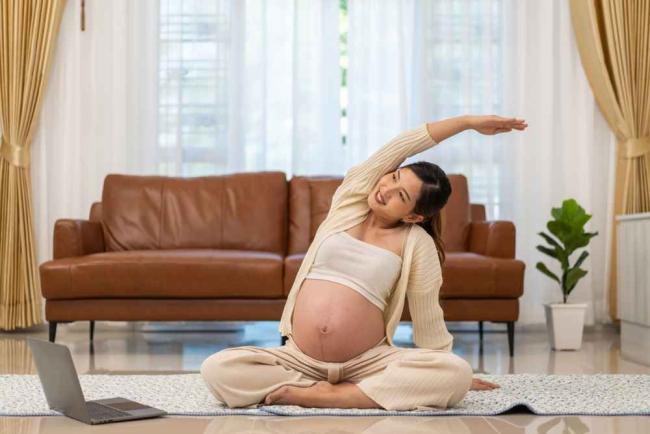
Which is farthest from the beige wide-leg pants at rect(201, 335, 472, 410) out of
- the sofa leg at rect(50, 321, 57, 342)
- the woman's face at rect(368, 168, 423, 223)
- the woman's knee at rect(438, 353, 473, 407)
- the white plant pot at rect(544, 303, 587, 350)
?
the white plant pot at rect(544, 303, 587, 350)

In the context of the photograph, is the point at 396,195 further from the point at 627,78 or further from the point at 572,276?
the point at 627,78

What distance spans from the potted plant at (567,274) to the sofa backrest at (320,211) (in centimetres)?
44

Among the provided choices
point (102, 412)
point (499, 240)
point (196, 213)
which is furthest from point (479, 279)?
point (102, 412)

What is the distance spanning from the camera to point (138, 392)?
130 inches

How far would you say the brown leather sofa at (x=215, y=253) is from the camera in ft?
15.1

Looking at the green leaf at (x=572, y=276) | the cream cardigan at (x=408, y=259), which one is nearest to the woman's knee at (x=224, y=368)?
the cream cardigan at (x=408, y=259)

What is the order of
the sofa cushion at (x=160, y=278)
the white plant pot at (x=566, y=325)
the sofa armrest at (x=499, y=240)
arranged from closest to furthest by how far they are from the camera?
the sofa cushion at (x=160, y=278) → the sofa armrest at (x=499, y=240) → the white plant pot at (x=566, y=325)

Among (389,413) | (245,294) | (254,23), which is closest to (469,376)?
(389,413)

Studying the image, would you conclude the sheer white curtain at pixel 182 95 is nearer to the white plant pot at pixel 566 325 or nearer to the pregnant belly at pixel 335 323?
the white plant pot at pixel 566 325

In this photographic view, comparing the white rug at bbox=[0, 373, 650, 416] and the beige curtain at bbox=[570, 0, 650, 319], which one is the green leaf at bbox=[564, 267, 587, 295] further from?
the white rug at bbox=[0, 373, 650, 416]

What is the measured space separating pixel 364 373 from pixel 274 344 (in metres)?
2.40

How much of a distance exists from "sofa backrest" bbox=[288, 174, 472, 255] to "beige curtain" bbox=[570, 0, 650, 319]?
109 cm

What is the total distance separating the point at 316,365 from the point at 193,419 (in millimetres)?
405

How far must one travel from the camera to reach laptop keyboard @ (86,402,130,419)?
2771 mm
